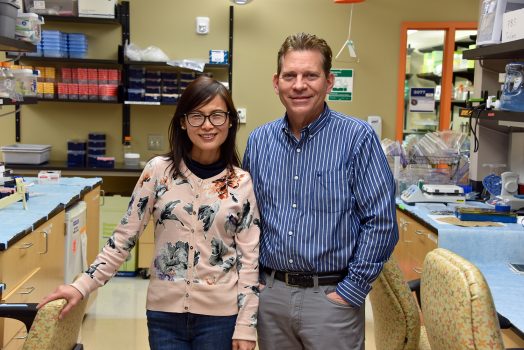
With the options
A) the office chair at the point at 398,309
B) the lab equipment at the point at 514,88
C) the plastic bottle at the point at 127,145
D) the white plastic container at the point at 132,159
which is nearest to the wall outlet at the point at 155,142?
the plastic bottle at the point at 127,145

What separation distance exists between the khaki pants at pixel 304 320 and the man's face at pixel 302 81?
21.7 inches

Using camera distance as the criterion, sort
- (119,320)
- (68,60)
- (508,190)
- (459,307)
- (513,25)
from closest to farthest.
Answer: (459,307) < (513,25) < (508,190) < (119,320) < (68,60)

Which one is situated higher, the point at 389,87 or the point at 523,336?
the point at 389,87

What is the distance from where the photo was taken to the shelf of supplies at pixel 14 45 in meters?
3.28

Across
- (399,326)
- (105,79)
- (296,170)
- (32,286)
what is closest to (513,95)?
(399,326)

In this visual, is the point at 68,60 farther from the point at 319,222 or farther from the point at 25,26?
the point at 319,222

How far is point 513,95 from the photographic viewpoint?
11.2ft

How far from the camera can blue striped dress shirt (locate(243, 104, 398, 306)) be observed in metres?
1.87

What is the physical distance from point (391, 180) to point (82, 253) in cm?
249

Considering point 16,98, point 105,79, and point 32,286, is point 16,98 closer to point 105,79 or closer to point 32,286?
point 32,286

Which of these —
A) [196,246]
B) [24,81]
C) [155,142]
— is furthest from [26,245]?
[155,142]

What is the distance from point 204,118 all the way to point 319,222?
18.5 inches

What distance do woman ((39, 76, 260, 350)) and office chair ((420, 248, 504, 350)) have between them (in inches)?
20.5

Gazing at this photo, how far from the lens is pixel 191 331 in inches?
71.3
